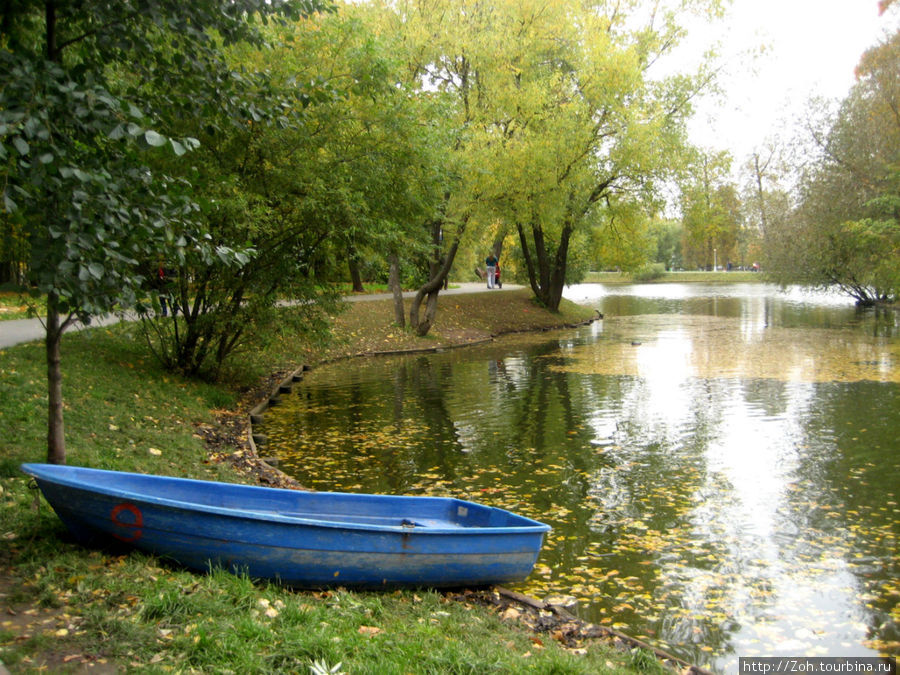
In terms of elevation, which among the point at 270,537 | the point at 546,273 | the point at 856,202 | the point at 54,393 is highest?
the point at 856,202

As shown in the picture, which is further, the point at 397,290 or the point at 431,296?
the point at 431,296

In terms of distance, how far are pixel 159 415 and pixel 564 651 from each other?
8565 mm

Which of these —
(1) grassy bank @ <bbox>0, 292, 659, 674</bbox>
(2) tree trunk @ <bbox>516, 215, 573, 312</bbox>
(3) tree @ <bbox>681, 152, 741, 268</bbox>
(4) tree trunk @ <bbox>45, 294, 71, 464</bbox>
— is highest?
(3) tree @ <bbox>681, 152, 741, 268</bbox>

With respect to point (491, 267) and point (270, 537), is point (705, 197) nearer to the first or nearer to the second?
point (491, 267)

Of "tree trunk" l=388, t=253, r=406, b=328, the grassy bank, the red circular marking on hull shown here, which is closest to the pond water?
the grassy bank

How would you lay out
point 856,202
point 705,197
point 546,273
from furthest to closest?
point 546,273
point 856,202
point 705,197

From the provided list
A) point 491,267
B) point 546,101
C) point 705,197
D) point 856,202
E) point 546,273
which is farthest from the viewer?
point 491,267

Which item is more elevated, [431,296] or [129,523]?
[431,296]

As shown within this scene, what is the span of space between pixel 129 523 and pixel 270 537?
40.8 inches

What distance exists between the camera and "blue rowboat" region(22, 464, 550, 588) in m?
5.50

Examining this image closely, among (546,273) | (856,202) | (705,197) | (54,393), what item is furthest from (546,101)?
(54,393)

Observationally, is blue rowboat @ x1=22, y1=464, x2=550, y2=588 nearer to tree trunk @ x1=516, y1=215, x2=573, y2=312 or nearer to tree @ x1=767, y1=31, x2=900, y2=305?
tree @ x1=767, y1=31, x2=900, y2=305

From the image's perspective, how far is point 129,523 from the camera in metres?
5.54

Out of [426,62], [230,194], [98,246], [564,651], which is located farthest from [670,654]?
[426,62]
